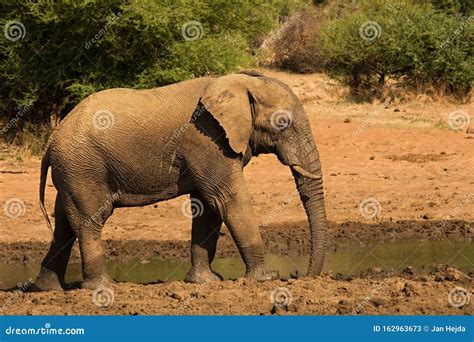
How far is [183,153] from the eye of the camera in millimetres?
11312

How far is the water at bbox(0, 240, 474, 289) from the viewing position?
13.4 m

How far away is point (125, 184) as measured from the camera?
11.5 metres

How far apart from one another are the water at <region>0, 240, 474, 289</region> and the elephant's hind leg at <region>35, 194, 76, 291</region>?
1.28 m

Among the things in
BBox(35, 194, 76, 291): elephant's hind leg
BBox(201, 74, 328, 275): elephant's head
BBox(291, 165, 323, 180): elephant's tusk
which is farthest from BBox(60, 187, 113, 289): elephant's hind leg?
BBox(291, 165, 323, 180): elephant's tusk

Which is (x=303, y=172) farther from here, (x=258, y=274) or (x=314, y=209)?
(x=258, y=274)

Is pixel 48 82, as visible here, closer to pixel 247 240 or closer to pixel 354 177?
pixel 354 177

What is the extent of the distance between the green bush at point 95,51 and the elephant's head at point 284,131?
26.3ft

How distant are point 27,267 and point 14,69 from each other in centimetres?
689

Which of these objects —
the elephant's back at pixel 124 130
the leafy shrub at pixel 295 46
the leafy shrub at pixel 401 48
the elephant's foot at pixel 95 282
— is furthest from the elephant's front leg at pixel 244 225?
the leafy shrub at pixel 295 46

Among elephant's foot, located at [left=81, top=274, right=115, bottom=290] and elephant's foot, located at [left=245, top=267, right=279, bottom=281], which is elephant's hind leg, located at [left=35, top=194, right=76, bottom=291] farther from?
elephant's foot, located at [left=245, top=267, right=279, bottom=281]

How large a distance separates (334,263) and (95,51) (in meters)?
8.24

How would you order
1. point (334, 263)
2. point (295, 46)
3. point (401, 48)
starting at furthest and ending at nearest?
point (295, 46), point (401, 48), point (334, 263)

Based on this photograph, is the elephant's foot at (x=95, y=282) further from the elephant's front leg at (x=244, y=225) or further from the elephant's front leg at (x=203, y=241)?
the elephant's front leg at (x=244, y=225)

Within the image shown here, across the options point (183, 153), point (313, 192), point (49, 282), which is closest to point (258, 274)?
point (313, 192)
